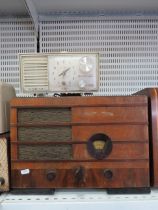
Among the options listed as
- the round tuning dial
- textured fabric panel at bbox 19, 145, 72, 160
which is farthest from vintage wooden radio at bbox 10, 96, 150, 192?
the round tuning dial

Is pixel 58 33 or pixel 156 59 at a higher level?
pixel 58 33

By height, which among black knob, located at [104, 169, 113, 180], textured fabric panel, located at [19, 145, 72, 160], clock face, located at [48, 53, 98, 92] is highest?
clock face, located at [48, 53, 98, 92]

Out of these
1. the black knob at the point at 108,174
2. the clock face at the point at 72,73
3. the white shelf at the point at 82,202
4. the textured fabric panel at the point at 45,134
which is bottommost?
the white shelf at the point at 82,202

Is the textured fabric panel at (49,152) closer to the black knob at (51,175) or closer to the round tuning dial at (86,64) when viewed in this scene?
the black knob at (51,175)

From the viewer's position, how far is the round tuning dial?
0.77 meters

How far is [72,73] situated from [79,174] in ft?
0.93

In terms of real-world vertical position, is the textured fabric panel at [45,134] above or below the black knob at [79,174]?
above

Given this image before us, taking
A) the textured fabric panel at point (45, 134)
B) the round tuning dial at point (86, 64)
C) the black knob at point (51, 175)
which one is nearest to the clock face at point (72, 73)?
the round tuning dial at point (86, 64)

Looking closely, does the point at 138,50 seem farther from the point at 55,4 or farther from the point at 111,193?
the point at 111,193

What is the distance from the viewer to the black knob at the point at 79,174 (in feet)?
2.29

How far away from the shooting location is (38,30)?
Answer: 1.10 meters

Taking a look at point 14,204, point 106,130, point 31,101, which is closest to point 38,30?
point 31,101

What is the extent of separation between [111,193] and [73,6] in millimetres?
692

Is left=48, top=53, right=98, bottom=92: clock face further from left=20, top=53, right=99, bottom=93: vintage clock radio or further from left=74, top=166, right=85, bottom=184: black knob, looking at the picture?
left=74, top=166, right=85, bottom=184: black knob
